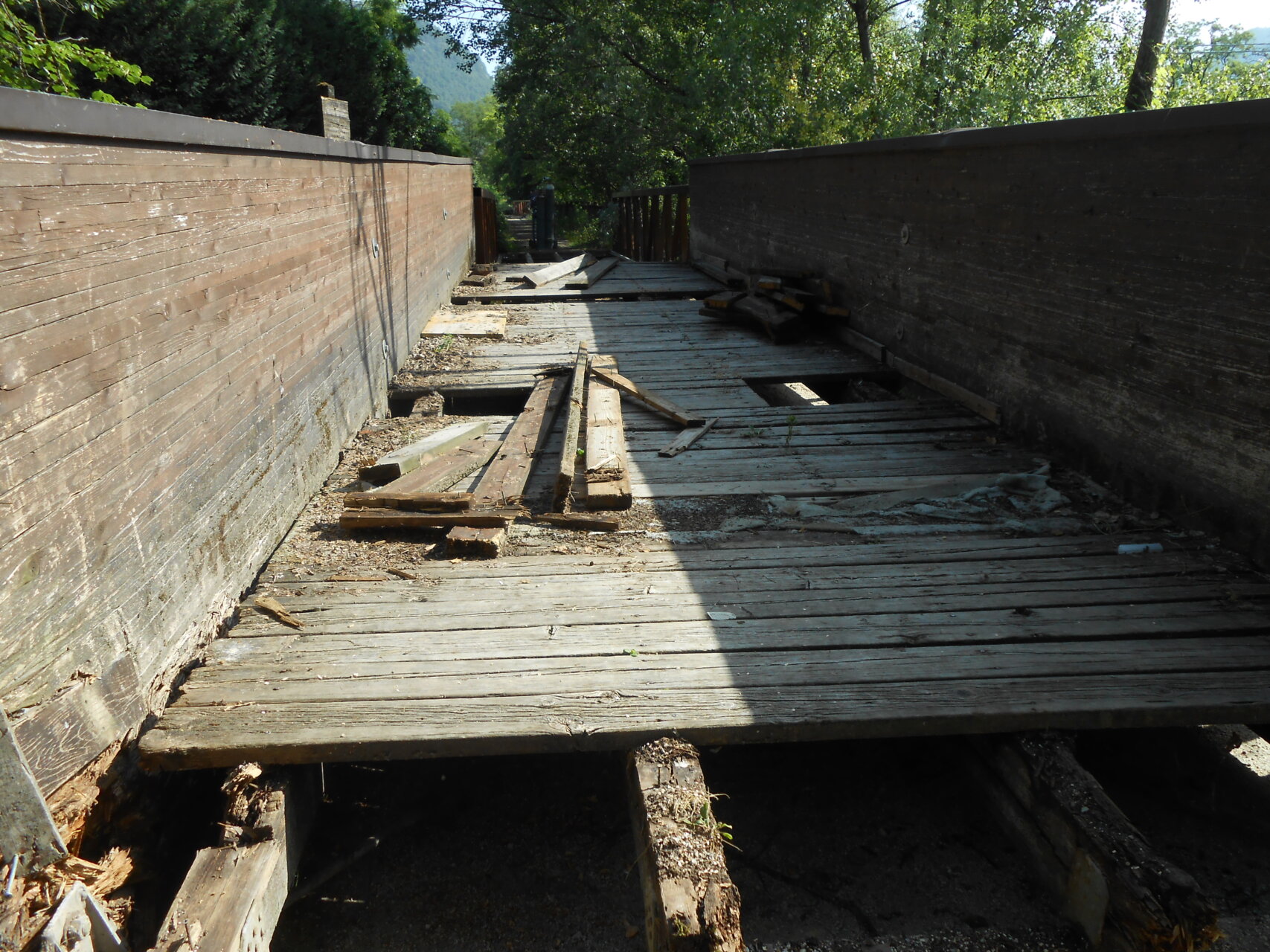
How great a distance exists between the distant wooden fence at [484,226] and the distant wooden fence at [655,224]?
293cm

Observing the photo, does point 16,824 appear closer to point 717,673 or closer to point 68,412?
point 68,412

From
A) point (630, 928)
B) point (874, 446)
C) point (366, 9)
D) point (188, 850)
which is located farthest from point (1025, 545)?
point (366, 9)

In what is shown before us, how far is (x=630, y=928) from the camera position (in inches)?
99.5

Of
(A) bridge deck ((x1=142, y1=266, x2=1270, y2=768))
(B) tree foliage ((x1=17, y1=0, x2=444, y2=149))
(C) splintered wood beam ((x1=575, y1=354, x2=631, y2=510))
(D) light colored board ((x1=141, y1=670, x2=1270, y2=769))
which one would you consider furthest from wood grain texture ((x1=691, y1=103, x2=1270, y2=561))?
(B) tree foliage ((x1=17, y1=0, x2=444, y2=149))

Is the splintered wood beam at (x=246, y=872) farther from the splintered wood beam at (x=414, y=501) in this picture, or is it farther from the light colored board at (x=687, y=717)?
the splintered wood beam at (x=414, y=501)

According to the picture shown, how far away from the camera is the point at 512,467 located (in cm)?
452

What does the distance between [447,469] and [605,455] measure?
0.80 meters

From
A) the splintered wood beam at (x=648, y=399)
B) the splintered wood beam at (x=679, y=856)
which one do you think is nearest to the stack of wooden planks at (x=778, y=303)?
the splintered wood beam at (x=648, y=399)

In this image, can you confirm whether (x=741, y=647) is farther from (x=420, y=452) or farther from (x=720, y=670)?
(x=420, y=452)

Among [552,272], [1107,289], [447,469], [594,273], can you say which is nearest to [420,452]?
[447,469]

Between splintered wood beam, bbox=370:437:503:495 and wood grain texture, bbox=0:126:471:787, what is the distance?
493mm

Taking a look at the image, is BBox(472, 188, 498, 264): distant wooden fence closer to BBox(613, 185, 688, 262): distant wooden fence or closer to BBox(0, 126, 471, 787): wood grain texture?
BBox(613, 185, 688, 262): distant wooden fence

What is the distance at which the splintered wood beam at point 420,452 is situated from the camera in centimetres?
434

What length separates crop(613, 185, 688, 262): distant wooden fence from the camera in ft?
52.4
